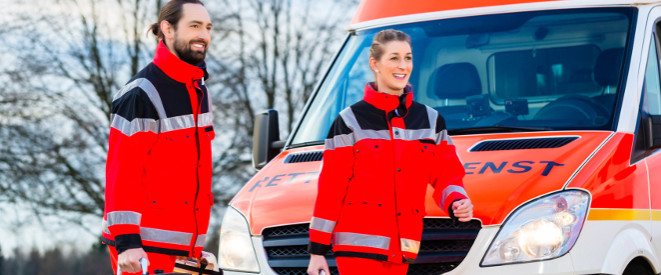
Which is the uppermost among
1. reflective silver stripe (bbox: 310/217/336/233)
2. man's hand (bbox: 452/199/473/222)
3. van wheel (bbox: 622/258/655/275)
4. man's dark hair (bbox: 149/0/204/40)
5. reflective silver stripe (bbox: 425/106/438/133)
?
man's dark hair (bbox: 149/0/204/40)

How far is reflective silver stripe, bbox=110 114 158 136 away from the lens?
403 cm

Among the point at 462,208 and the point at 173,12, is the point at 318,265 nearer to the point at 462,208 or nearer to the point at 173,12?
the point at 462,208

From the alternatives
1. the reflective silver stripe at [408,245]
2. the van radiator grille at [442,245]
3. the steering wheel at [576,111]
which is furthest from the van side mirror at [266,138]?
the reflective silver stripe at [408,245]

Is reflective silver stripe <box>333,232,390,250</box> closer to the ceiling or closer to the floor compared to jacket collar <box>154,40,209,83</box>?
closer to the floor

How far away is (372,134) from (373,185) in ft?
0.75

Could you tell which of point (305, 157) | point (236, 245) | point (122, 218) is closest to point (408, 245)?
point (122, 218)

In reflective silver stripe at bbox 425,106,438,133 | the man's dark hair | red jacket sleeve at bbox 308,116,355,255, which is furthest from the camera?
reflective silver stripe at bbox 425,106,438,133

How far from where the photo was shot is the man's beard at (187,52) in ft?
13.6

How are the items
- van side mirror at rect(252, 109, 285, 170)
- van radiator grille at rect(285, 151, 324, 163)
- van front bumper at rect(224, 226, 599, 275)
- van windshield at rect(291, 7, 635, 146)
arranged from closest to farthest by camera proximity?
van front bumper at rect(224, 226, 599, 275), van windshield at rect(291, 7, 635, 146), van radiator grille at rect(285, 151, 324, 163), van side mirror at rect(252, 109, 285, 170)

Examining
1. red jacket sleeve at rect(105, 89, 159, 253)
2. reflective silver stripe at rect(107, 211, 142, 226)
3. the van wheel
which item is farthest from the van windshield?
reflective silver stripe at rect(107, 211, 142, 226)

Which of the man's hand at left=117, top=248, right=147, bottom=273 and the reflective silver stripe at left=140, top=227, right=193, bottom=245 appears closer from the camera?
the man's hand at left=117, top=248, right=147, bottom=273

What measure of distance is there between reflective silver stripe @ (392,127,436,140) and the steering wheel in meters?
1.49

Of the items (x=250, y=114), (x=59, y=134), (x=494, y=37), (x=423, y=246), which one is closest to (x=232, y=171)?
(x=250, y=114)

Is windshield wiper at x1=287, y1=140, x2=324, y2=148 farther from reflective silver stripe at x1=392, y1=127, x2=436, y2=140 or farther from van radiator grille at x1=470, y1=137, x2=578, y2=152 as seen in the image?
reflective silver stripe at x1=392, y1=127, x2=436, y2=140
